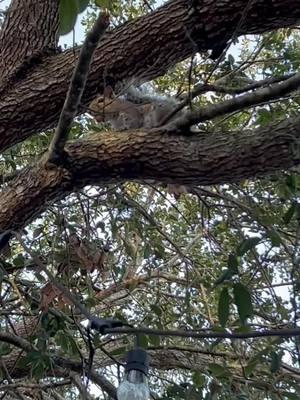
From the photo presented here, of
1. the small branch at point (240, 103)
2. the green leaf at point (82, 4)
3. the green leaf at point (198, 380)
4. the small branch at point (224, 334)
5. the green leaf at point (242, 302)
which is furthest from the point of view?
the green leaf at point (198, 380)

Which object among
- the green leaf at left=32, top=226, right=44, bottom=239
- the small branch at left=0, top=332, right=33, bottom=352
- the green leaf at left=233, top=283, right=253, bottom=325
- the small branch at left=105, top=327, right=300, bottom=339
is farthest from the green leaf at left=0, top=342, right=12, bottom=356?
the small branch at left=105, top=327, right=300, bottom=339

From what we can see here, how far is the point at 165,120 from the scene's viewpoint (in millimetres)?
1481

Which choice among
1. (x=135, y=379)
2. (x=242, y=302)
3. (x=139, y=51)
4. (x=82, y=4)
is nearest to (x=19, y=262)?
(x=139, y=51)

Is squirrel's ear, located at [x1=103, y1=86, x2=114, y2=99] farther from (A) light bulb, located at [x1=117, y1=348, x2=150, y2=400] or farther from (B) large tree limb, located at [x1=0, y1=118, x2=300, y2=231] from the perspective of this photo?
(A) light bulb, located at [x1=117, y1=348, x2=150, y2=400]

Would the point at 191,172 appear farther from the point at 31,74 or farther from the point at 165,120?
the point at 31,74

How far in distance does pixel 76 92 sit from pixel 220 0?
0.38m

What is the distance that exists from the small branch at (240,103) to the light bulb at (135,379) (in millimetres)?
523

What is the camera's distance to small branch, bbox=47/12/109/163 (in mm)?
1092

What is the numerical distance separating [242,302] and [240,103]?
479 mm

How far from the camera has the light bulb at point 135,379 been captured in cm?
105

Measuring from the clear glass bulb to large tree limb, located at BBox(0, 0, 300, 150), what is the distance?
0.67 m

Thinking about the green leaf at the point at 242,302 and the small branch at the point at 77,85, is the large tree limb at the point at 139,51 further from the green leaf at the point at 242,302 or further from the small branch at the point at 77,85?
the green leaf at the point at 242,302

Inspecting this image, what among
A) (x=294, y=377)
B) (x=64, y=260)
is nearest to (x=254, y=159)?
(x=64, y=260)

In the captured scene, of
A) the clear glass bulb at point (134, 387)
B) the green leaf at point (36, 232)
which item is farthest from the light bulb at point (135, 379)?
the green leaf at point (36, 232)
